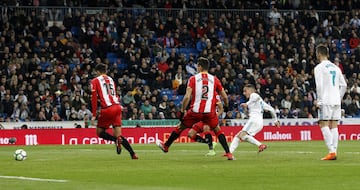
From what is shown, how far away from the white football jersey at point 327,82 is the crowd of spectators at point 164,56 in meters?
19.0

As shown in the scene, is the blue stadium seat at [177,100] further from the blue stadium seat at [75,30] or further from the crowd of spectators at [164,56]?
the blue stadium seat at [75,30]

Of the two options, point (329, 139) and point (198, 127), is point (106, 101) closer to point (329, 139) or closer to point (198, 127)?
point (198, 127)

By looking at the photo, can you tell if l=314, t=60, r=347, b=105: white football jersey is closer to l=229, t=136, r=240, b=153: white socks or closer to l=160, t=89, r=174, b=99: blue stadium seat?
l=229, t=136, r=240, b=153: white socks

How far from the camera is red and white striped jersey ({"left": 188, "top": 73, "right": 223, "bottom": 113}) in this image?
68.1 feet

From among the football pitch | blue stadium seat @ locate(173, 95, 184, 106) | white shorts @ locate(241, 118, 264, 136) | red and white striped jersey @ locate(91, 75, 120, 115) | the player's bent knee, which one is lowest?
the football pitch

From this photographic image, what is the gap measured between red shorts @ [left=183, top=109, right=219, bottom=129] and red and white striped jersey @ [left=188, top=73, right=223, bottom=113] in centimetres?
9

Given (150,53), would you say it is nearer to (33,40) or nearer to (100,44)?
(100,44)

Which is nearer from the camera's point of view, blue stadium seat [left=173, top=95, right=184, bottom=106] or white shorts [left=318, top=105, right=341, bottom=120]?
white shorts [left=318, top=105, right=341, bottom=120]

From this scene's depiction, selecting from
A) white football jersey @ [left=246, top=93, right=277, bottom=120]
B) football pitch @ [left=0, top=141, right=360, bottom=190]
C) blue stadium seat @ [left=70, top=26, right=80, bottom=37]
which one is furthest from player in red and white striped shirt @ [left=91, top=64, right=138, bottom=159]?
blue stadium seat @ [left=70, top=26, right=80, bottom=37]

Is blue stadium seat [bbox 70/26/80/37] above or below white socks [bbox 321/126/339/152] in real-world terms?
above

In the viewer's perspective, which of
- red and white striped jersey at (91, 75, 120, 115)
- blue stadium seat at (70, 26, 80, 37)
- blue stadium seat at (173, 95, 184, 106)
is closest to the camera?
red and white striped jersey at (91, 75, 120, 115)

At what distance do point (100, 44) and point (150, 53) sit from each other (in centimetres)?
267

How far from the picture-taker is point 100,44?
42.4 m

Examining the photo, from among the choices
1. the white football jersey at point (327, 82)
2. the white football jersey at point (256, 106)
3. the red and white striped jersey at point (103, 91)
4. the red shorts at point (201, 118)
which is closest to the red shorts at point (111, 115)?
the red and white striped jersey at point (103, 91)
